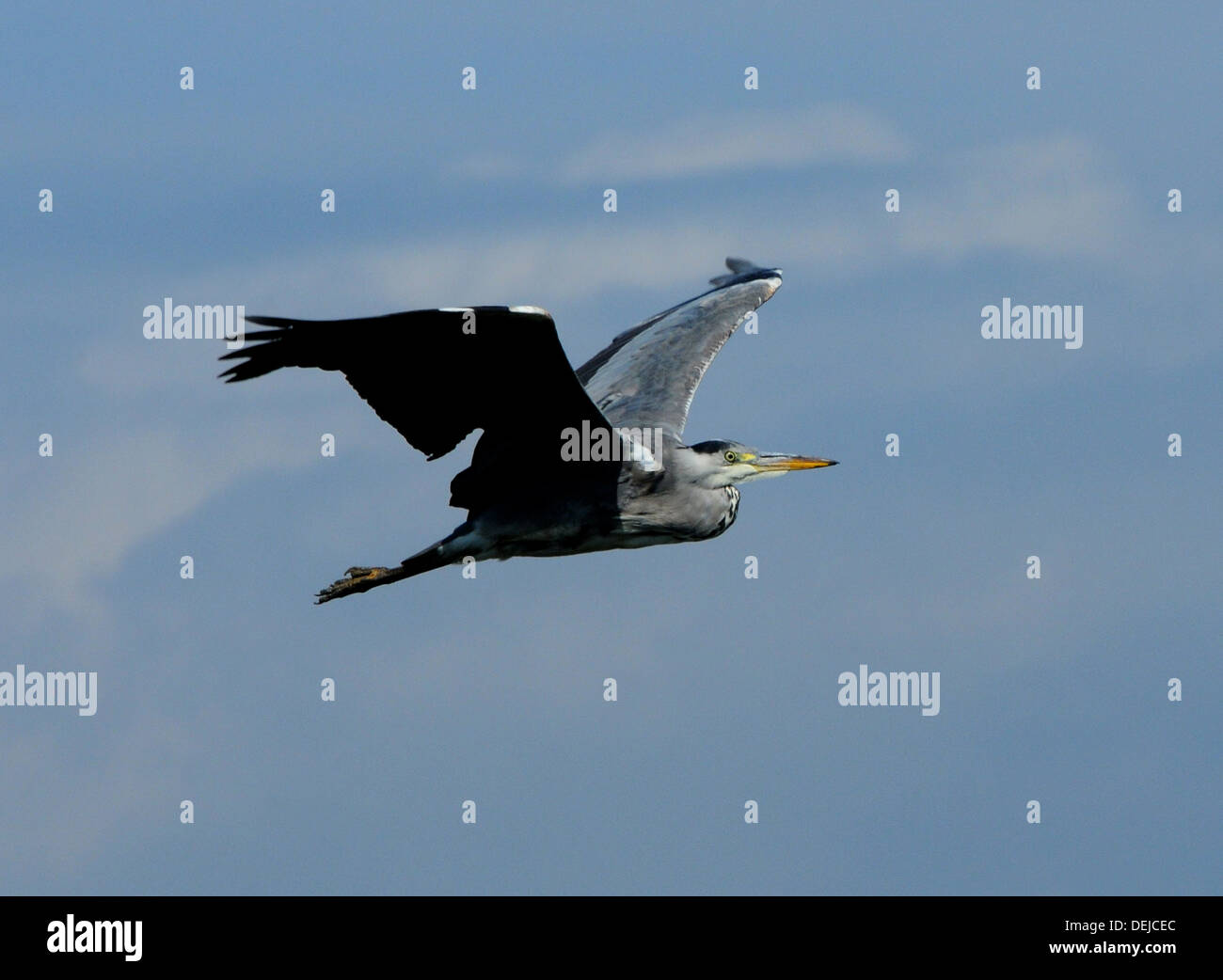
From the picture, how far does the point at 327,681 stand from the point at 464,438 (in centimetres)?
321

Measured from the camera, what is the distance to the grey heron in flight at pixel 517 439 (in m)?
15.8

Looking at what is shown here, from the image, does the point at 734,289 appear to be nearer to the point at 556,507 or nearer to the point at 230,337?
the point at 556,507

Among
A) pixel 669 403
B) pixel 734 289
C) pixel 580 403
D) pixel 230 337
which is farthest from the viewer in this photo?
pixel 734 289

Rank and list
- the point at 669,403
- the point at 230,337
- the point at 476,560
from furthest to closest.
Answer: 1. the point at 669,403
2. the point at 476,560
3. the point at 230,337

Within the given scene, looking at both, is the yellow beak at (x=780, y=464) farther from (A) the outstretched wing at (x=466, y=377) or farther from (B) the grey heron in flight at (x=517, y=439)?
(A) the outstretched wing at (x=466, y=377)

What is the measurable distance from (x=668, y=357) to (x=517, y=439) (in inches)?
156

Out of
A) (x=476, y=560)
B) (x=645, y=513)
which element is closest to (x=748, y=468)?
(x=645, y=513)

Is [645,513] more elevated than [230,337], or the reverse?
[230,337]

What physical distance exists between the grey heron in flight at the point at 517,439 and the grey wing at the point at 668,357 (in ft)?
0.45

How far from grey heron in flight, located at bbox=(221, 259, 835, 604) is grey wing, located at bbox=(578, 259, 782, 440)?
0.45 feet

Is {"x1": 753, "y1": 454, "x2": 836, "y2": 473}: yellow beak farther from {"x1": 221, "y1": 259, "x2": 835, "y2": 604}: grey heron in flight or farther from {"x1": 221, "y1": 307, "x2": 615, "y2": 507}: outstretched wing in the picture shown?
{"x1": 221, "y1": 307, "x2": 615, "y2": 507}: outstretched wing

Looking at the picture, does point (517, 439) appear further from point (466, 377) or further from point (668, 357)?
point (668, 357)
